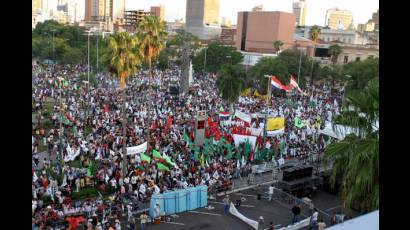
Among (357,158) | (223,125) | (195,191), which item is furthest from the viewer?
(223,125)

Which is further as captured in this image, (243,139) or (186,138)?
(186,138)

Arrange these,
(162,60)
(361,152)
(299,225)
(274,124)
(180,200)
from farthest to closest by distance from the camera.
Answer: (162,60), (274,124), (180,200), (299,225), (361,152)

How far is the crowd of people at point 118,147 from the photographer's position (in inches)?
675

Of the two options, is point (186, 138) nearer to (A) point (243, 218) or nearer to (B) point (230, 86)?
(A) point (243, 218)

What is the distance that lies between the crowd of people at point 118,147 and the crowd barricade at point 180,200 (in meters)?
0.85

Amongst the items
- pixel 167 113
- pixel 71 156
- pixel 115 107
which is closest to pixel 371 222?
pixel 71 156

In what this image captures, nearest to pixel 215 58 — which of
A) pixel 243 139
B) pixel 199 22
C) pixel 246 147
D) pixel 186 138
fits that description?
pixel 186 138

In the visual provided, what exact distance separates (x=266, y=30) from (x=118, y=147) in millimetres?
93368

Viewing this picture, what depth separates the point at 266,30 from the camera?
365 ft

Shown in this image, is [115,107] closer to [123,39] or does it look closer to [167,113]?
[167,113]

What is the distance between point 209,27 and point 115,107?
426 feet

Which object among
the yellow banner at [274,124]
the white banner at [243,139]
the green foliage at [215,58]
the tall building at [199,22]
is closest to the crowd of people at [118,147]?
the white banner at [243,139]
